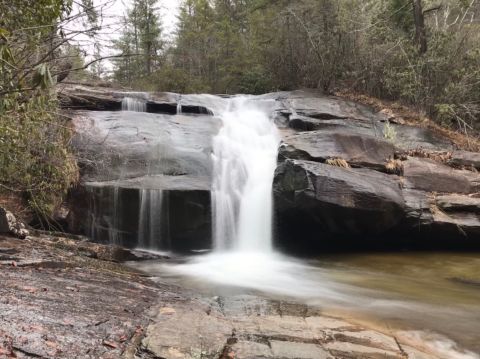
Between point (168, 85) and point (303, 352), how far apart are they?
21.4 meters

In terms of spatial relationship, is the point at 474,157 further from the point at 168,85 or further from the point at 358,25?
the point at 168,85

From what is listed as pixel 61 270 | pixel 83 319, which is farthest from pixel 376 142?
pixel 83 319

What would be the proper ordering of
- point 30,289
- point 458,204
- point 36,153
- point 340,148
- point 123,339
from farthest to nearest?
point 340,148 → point 458,204 → point 36,153 → point 30,289 → point 123,339

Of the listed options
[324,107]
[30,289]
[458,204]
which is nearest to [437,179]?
[458,204]

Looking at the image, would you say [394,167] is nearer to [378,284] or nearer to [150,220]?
[378,284]

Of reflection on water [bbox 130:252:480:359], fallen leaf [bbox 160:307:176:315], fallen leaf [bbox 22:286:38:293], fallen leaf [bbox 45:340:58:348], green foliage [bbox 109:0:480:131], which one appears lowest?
reflection on water [bbox 130:252:480:359]

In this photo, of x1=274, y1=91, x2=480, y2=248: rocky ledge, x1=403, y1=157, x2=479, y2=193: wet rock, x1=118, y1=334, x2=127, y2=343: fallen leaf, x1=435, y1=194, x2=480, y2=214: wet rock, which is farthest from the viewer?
x1=403, y1=157, x2=479, y2=193: wet rock

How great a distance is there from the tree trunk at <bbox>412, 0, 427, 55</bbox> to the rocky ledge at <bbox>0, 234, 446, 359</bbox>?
12.8 metres

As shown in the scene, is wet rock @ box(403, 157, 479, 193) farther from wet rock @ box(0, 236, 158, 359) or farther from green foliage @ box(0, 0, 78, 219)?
green foliage @ box(0, 0, 78, 219)

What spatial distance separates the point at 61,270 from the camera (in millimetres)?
5855

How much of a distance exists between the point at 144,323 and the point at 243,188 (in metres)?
6.97

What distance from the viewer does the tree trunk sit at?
52.7 feet

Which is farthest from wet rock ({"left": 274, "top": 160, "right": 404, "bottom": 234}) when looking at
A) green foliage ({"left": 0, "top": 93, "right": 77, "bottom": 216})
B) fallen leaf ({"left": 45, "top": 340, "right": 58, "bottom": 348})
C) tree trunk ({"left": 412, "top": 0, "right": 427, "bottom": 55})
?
tree trunk ({"left": 412, "top": 0, "right": 427, "bottom": 55})

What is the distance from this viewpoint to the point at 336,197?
32.1 ft
